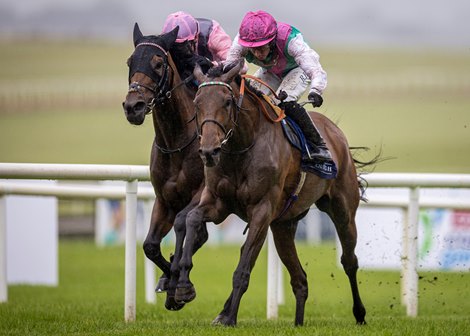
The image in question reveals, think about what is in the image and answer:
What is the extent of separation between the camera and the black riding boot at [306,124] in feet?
22.7

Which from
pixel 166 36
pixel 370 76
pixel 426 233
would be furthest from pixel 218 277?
pixel 370 76

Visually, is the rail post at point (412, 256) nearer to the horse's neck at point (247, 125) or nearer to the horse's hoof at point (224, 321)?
the horse's neck at point (247, 125)

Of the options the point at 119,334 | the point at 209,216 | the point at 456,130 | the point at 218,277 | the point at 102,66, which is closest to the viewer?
the point at 119,334

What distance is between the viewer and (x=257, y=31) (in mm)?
6500

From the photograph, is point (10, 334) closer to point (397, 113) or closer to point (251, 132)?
point (251, 132)

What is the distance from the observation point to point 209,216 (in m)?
6.27

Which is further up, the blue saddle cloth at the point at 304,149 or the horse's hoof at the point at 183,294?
the blue saddle cloth at the point at 304,149

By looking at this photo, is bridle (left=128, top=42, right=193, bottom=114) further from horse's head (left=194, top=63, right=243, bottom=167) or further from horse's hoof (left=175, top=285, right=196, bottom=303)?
horse's hoof (left=175, top=285, right=196, bottom=303)

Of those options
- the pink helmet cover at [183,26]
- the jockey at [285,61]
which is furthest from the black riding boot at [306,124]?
the pink helmet cover at [183,26]

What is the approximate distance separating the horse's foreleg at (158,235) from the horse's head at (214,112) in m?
0.90

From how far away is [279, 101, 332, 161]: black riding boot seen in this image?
6922mm

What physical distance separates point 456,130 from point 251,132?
40928 mm

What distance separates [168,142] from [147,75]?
1.69ft

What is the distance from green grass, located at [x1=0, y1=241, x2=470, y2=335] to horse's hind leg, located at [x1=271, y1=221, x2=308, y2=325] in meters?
0.26
